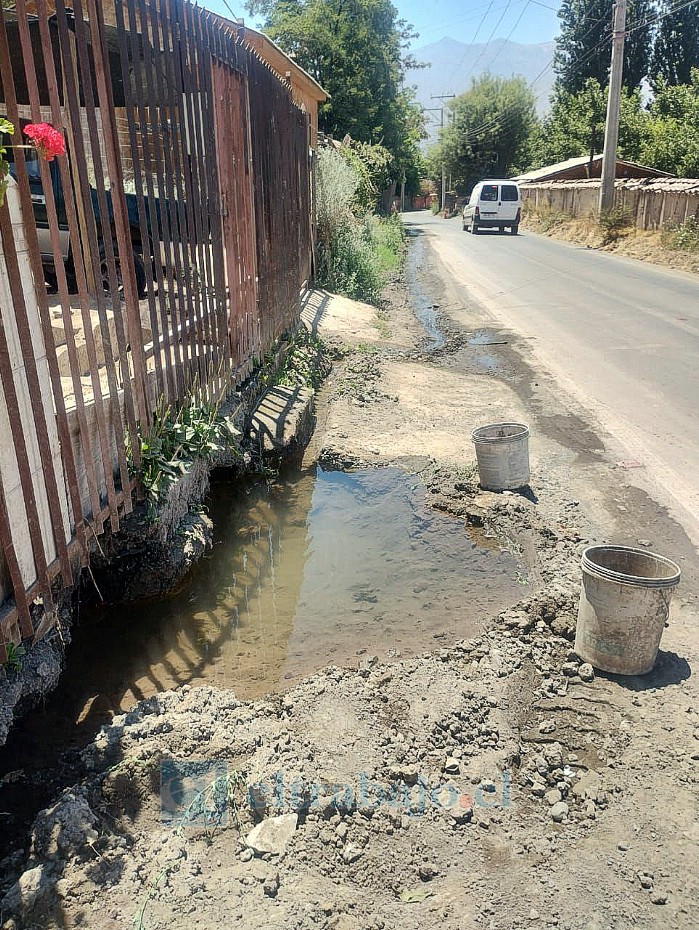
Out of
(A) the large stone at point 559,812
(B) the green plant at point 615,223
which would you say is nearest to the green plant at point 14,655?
(A) the large stone at point 559,812

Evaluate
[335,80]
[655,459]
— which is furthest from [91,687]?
[335,80]

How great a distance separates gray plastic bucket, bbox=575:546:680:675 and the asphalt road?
1513 millimetres

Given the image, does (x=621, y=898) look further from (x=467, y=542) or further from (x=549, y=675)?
(x=467, y=542)

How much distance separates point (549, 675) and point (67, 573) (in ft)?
7.33

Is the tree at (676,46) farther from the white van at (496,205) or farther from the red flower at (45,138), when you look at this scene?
the red flower at (45,138)

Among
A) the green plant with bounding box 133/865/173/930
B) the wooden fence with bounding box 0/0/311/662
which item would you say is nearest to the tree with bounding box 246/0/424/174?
the wooden fence with bounding box 0/0/311/662

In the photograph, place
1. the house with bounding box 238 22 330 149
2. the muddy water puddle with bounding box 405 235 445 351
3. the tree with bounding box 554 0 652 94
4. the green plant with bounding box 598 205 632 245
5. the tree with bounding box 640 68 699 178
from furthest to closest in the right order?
1. the tree with bounding box 554 0 652 94
2. the tree with bounding box 640 68 699 178
3. the green plant with bounding box 598 205 632 245
4. the house with bounding box 238 22 330 149
5. the muddy water puddle with bounding box 405 235 445 351

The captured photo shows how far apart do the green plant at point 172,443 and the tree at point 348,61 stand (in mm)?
29410

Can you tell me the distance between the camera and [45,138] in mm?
2340

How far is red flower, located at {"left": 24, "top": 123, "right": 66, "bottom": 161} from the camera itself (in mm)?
2311

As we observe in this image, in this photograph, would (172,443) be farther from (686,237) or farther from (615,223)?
(615,223)

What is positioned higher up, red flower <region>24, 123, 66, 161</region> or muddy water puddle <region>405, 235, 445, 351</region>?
red flower <region>24, 123, 66, 161</region>

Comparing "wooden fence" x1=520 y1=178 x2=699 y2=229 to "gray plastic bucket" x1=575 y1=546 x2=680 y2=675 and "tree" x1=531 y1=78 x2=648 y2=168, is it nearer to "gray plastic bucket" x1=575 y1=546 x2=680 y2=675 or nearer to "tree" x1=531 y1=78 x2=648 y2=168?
"tree" x1=531 y1=78 x2=648 y2=168

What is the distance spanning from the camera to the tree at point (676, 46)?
41.9 meters
